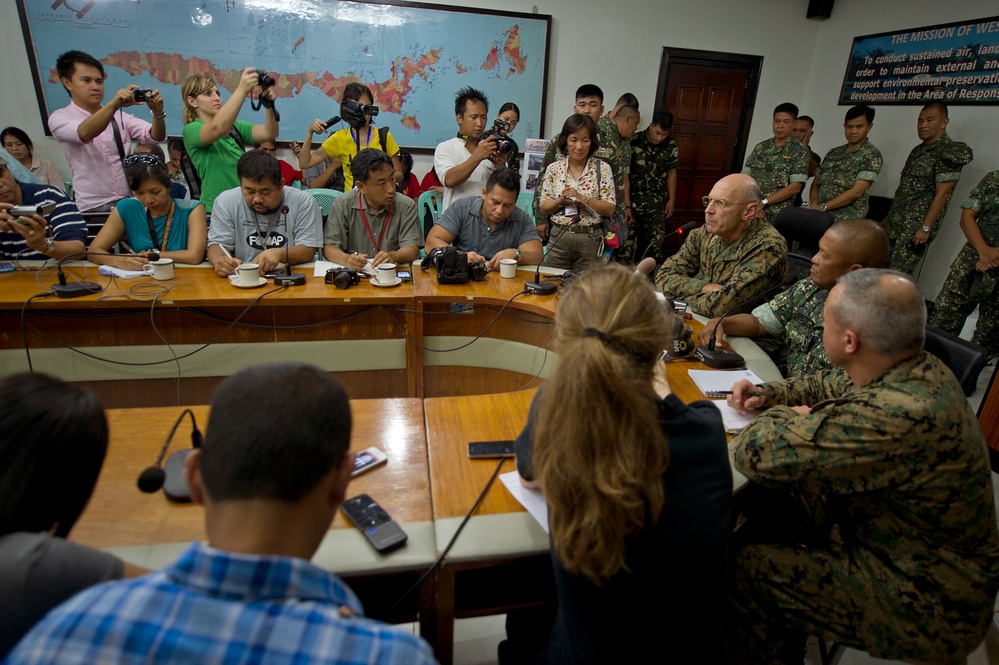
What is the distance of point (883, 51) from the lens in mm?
4777

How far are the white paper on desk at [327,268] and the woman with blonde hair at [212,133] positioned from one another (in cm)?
94

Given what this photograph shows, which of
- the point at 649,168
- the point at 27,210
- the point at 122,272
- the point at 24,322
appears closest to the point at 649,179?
the point at 649,168

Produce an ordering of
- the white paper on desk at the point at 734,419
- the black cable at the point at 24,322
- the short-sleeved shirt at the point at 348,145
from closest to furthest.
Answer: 1. the white paper on desk at the point at 734,419
2. the black cable at the point at 24,322
3. the short-sleeved shirt at the point at 348,145

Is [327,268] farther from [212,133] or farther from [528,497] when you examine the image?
[528,497]

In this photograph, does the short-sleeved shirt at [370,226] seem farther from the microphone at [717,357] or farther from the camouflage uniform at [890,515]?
the camouflage uniform at [890,515]

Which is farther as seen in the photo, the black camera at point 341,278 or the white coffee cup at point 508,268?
the white coffee cup at point 508,268

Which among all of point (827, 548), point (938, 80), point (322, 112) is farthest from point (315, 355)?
point (938, 80)

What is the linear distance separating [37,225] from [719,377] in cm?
279

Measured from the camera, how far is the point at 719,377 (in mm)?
1729

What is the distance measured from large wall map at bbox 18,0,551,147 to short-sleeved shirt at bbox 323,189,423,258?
219 centimetres

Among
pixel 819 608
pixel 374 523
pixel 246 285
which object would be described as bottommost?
pixel 819 608

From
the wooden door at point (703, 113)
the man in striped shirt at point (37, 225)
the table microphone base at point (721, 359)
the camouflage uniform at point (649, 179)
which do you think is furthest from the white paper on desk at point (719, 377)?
the wooden door at point (703, 113)

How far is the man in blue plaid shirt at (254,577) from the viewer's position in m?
0.50

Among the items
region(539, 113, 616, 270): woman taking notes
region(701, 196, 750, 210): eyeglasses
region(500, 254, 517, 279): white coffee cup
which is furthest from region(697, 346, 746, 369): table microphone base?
region(539, 113, 616, 270): woman taking notes
